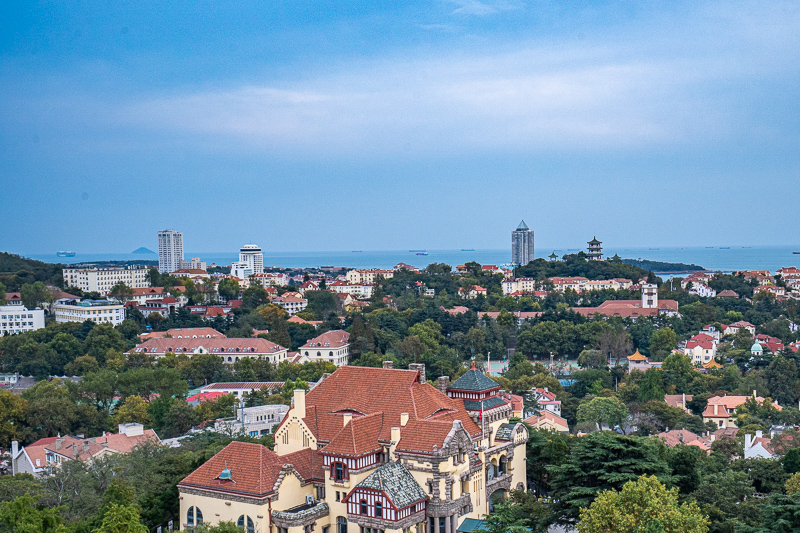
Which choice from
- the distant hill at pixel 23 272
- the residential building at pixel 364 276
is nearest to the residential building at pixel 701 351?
the residential building at pixel 364 276

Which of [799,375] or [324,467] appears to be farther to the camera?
[799,375]

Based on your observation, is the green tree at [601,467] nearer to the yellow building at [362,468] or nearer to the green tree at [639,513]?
the yellow building at [362,468]

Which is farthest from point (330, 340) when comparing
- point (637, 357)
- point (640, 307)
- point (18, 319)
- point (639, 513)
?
point (639, 513)

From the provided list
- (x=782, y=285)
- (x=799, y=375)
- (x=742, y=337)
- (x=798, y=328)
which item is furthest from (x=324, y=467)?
(x=782, y=285)

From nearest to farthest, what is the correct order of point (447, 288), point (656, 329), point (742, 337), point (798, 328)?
1. point (742, 337)
2. point (656, 329)
3. point (798, 328)
4. point (447, 288)

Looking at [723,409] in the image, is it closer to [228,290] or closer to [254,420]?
[254,420]

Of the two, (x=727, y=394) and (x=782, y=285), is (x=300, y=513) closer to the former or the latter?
(x=727, y=394)

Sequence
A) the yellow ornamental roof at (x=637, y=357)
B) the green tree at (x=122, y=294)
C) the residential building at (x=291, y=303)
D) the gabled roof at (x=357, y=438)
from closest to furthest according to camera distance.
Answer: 1. the gabled roof at (x=357, y=438)
2. the yellow ornamental roof at (x=637, y=357)
3. the green tree at (x=122, y=294)
4. the residential building at (x=291, y=303)
